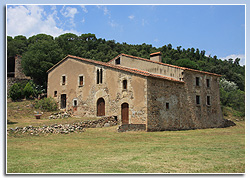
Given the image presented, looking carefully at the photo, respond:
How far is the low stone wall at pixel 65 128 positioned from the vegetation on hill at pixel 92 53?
890 centimetres

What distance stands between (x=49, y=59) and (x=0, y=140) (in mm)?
28756

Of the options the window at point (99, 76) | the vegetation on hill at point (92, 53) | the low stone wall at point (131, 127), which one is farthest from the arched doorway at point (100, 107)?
the vegetation on hill at point (92, 53)

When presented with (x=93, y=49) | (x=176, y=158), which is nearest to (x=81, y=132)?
(x=176, y=158)

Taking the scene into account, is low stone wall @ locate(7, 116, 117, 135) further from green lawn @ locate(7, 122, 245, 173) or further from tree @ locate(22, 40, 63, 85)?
tree @ locate(22, 40, 63, 85)

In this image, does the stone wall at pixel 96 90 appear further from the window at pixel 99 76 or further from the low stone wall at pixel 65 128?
the low stone wall at pixel 65 128

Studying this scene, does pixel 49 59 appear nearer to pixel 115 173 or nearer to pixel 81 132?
pixel 81 132

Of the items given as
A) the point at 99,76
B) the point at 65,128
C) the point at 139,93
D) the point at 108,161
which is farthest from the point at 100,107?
the point at 108,161

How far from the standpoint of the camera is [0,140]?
24.5ft

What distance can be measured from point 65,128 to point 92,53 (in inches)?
1195

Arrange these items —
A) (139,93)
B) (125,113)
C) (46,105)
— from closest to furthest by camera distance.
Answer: (139,93) → (125,113) → (46,105)

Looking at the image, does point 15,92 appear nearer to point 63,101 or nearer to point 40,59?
point 63,101

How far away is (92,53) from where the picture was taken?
45781 millimetres

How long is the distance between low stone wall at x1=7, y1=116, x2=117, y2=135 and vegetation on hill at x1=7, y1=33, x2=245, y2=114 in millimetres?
8904

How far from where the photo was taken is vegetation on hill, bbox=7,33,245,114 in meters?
34.5
